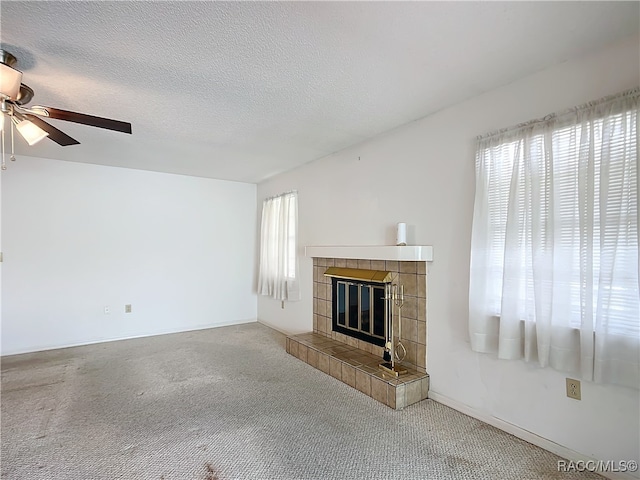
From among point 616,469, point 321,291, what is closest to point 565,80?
point 616,469

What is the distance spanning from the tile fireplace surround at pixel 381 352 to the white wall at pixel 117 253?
214cm

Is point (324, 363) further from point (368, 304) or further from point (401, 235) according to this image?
point (401, 235)

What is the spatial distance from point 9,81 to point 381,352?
332 cm

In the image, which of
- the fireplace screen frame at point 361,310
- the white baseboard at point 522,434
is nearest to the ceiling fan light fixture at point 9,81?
the fireplace screen frame at point 361,310

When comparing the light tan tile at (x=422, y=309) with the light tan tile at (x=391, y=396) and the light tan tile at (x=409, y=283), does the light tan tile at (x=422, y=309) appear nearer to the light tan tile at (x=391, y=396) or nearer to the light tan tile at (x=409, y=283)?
the light tan tile at (x=409, y=283)

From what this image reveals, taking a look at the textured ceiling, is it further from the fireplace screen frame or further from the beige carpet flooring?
the beige carpet flooring

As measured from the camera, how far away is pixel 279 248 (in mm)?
4934

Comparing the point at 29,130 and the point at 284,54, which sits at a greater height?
the point at 284,54

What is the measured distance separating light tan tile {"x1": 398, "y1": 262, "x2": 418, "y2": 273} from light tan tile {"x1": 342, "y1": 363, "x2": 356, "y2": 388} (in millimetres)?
997

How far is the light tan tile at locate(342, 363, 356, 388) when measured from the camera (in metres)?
2.99

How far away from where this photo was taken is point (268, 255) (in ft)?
17.1

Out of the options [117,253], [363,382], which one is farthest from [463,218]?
[117,253]

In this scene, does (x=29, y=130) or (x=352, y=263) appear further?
(x=352, y=263)

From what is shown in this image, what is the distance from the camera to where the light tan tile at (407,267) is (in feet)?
9.74
